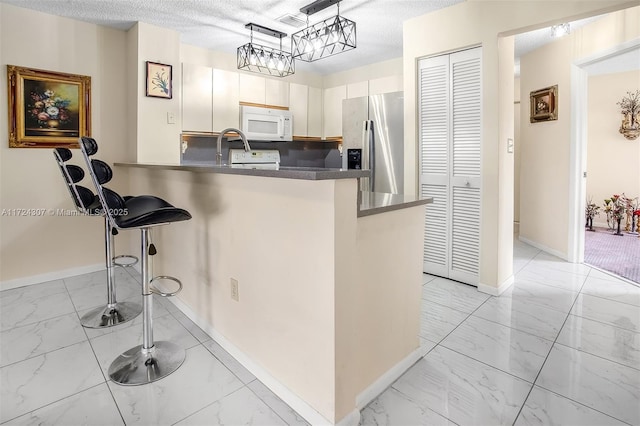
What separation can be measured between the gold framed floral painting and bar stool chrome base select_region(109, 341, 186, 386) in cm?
227

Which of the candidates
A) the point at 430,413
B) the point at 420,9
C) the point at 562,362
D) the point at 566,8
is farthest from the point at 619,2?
the point at 430,413

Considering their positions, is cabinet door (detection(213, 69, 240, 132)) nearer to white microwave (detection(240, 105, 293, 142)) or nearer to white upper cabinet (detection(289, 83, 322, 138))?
white microwave (detection(240, 105, 293, 142))

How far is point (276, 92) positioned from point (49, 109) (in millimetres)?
2324

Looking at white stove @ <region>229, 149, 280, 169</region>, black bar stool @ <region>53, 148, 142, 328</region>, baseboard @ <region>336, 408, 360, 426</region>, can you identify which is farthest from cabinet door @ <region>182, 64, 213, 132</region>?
baseboard @ <region>336, 408, 360, 426</region>

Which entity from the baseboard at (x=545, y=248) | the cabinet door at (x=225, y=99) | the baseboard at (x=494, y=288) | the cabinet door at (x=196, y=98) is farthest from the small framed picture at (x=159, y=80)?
the baseboard at (x=545, y=248)

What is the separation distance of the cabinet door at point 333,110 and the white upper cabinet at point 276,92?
68cm

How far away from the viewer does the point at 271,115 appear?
4324 millimetres

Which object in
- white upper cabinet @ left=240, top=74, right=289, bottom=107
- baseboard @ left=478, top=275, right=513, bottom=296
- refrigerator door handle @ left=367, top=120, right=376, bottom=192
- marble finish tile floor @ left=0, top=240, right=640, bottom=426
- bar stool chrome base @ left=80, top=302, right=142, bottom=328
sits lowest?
marble finish tile floor @ left=0, top=240, right=640, bottom=426

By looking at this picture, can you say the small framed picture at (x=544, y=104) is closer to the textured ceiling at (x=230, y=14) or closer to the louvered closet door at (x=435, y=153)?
the textured ceiling at (x=230, y=14)

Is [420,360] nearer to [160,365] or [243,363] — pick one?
[243,363]

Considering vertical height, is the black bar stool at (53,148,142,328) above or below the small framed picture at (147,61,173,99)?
below

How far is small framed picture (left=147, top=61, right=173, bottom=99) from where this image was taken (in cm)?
331

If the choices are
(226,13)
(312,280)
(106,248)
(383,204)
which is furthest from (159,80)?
(312,280)

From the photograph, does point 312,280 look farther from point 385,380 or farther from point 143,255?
point 143,255
